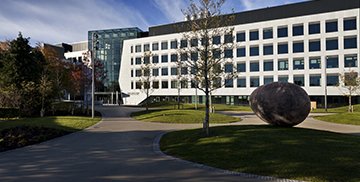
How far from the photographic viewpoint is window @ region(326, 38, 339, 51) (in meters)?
45.2

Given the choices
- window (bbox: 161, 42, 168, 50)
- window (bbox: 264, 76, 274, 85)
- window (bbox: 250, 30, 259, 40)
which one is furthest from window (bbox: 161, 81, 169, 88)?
window (bbox: 264, 76, 274, 85)

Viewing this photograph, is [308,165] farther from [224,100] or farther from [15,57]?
[224,100]

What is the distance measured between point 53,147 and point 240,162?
801cm

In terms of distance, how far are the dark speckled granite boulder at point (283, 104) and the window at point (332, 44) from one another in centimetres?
3835

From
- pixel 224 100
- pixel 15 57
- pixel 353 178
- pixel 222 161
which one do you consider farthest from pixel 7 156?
pixel 224 100

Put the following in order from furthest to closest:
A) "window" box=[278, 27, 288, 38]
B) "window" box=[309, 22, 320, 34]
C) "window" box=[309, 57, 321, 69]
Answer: "window" box=[278, 27, 288, 38] < "window" box=[309, 22, 320, 34] < "window" box=[309, 57, 321, 69]

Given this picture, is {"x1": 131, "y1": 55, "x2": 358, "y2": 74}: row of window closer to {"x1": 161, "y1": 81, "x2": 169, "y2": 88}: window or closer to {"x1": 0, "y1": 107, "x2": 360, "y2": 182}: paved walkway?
{"x1": 161, "y1": 81, "x2": 169, "y2": 88}: window

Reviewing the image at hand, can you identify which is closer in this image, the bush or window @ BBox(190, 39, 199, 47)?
window @ BBox(190, 39, 199, 47)

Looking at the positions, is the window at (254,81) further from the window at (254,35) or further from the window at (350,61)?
the window at (350,61)

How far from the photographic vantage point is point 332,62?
45.6 metres

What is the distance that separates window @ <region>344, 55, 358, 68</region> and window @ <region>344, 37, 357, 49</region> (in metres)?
1.63

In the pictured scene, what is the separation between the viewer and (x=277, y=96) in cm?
1303

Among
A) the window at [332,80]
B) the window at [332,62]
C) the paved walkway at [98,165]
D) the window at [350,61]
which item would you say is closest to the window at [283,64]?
A: the window at [332,62]

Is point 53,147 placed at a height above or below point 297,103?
below
